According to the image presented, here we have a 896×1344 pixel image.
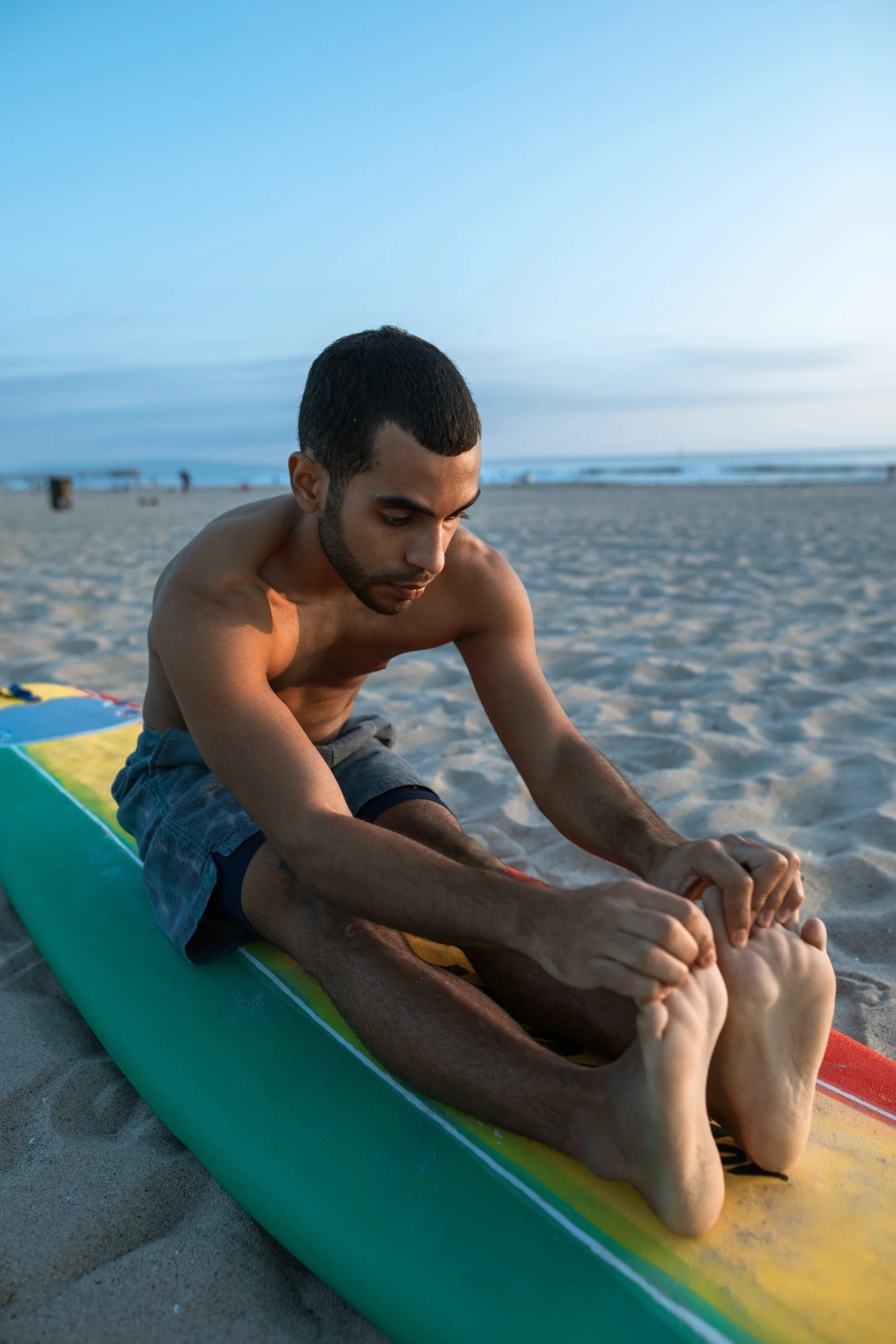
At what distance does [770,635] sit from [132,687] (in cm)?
321

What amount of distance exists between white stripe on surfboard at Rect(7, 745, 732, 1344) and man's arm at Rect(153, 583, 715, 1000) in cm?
29

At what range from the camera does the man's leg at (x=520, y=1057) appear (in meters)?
1.07

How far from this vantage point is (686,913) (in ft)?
3.55

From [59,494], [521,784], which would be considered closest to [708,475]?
[59,494]

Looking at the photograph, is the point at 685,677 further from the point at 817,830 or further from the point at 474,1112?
the point at 474,1112

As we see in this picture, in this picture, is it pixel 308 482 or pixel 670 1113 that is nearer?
pixel 670 1113

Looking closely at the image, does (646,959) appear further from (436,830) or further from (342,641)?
(342,641)

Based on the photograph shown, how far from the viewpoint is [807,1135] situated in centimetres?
133

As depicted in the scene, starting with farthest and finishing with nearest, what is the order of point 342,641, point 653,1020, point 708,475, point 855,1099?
1. point 708,475
2. point 342,641
3. point 855,1099
4. point 653,1020

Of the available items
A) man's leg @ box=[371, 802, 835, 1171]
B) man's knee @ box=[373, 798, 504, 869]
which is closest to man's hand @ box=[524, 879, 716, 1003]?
man's leg @ box=[371, 802, 835, 1171]

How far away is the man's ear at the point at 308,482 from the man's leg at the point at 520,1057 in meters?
0.63

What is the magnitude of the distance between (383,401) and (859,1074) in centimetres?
139

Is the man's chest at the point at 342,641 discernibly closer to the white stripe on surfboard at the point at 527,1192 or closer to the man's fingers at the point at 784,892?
the white stripe on surfboard at the point at 527,1192

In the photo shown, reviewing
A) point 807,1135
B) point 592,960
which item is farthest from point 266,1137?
point 807,1135
